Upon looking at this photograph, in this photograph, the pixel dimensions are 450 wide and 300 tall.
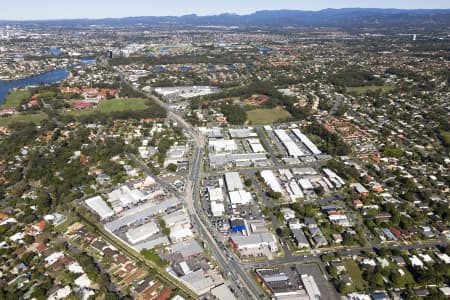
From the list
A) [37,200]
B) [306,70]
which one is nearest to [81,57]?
[306,70]

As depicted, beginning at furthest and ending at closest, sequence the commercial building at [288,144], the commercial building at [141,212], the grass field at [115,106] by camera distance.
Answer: the grass field at [115,106] < the commercial building at [288,144] < the commercial building at [141,212]

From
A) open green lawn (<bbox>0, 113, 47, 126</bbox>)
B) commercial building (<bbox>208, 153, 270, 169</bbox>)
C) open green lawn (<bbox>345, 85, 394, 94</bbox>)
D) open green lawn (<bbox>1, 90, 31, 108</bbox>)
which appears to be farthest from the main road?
open green lawn (<bbox>345, 85, 394, 94</bbox>)

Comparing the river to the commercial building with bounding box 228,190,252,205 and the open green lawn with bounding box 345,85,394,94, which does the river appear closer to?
the commercial building with bounding box 228,190,252,205

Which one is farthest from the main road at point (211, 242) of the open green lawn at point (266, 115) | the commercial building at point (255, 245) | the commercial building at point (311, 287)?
the open green lawn at point (266, 115)

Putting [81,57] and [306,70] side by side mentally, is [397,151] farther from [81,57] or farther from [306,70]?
[81,57]

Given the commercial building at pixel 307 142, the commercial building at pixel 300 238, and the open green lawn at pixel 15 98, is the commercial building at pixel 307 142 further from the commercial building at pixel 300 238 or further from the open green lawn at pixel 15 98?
the open green lawn at pixel 15 98

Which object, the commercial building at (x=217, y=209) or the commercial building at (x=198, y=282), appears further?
the commercial building at (x=217, y=209)
